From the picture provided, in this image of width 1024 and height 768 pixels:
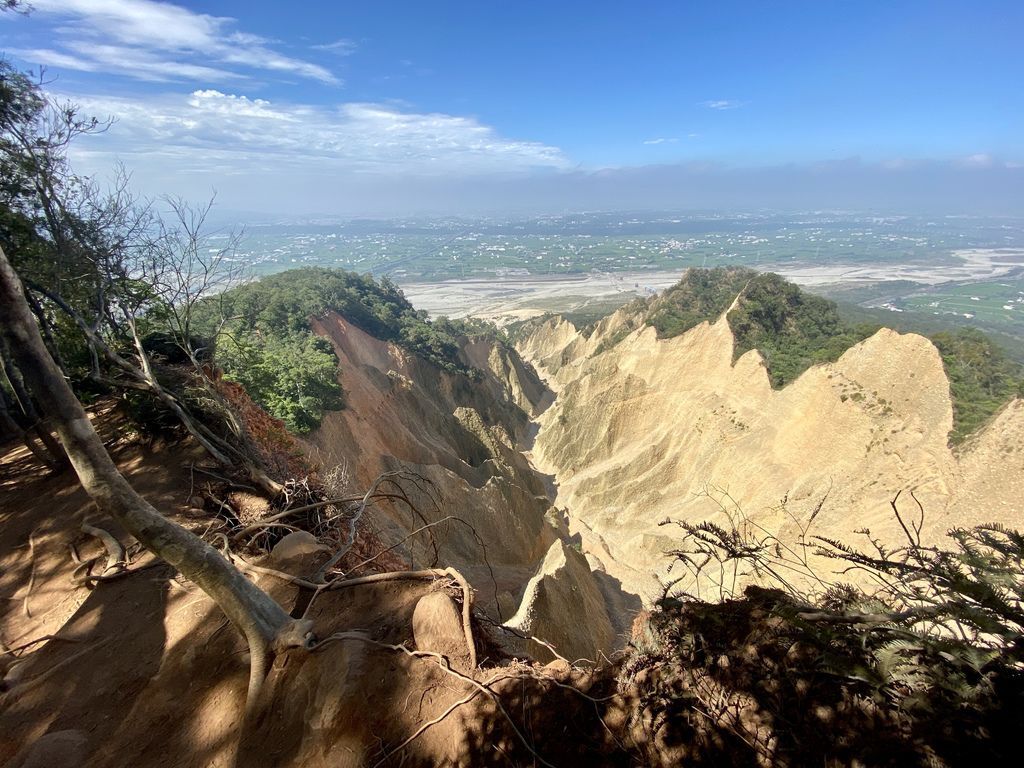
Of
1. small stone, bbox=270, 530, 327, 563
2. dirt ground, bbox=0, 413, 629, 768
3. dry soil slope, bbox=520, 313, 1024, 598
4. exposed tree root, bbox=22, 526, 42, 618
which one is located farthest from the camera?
dry soil slope, bbox=520, 313, 1024, 598

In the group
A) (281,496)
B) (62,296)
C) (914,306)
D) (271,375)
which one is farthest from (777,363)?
(914,306)

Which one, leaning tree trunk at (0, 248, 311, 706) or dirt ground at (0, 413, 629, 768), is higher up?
leaning tree trunk at (0, 248, 311, 706)

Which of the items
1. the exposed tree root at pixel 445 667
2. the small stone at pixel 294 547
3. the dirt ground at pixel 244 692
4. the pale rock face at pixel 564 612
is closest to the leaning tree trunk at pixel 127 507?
the dirt ground at pixel 244 692

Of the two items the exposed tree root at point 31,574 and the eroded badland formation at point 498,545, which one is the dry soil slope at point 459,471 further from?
the exposed tree root at point 31,574

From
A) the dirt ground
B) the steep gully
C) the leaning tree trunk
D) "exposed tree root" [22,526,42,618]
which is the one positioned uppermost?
the leaning tree trunk

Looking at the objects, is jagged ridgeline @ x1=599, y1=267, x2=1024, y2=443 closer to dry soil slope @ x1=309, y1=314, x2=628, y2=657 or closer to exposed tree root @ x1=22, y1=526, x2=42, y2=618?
dry soil slope @ x1=309, y1=314, x2=628, y2=657

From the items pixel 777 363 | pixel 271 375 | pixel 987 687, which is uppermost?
pixel 987 687

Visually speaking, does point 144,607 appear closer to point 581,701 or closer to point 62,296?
point 581,701

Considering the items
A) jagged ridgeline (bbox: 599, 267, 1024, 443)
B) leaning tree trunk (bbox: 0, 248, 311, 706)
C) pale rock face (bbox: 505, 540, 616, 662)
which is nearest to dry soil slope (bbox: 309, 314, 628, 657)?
pale rock face (bbox: 505, 540, 616, 662)
